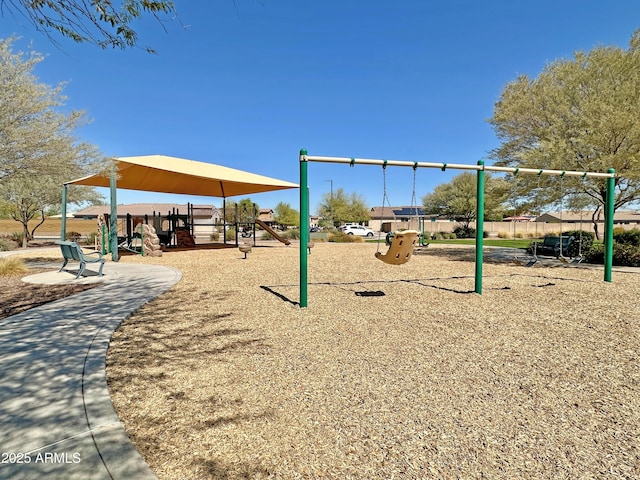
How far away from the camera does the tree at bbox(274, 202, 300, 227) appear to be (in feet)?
237

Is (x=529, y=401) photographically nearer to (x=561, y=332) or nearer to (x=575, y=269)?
(x=561, y=332)

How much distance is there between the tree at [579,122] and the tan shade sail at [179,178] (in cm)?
1033

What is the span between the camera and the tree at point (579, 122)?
34.1ft

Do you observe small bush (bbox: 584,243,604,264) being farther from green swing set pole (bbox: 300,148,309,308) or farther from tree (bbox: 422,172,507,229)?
tree (bbox: 422,172,507,229)

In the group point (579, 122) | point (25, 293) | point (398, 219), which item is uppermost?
point (579, 122)

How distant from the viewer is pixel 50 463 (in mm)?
2066

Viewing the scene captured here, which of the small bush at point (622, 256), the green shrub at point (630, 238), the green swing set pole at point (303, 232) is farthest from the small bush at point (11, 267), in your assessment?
the green shrub at point (630, 238)

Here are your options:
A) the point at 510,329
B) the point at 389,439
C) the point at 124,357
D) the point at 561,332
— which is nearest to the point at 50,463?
the point at 124,357

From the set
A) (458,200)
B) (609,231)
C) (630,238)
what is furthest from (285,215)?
(609,231)

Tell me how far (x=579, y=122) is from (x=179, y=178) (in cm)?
1691

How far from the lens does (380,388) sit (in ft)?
10.4

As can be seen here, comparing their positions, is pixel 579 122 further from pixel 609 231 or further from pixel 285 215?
pixel 285 215

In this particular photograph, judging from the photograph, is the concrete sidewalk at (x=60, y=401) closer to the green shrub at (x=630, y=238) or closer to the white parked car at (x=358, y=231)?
the green shrub at (x=630, y=238)

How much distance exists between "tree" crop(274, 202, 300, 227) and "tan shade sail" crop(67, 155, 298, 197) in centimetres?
4895
